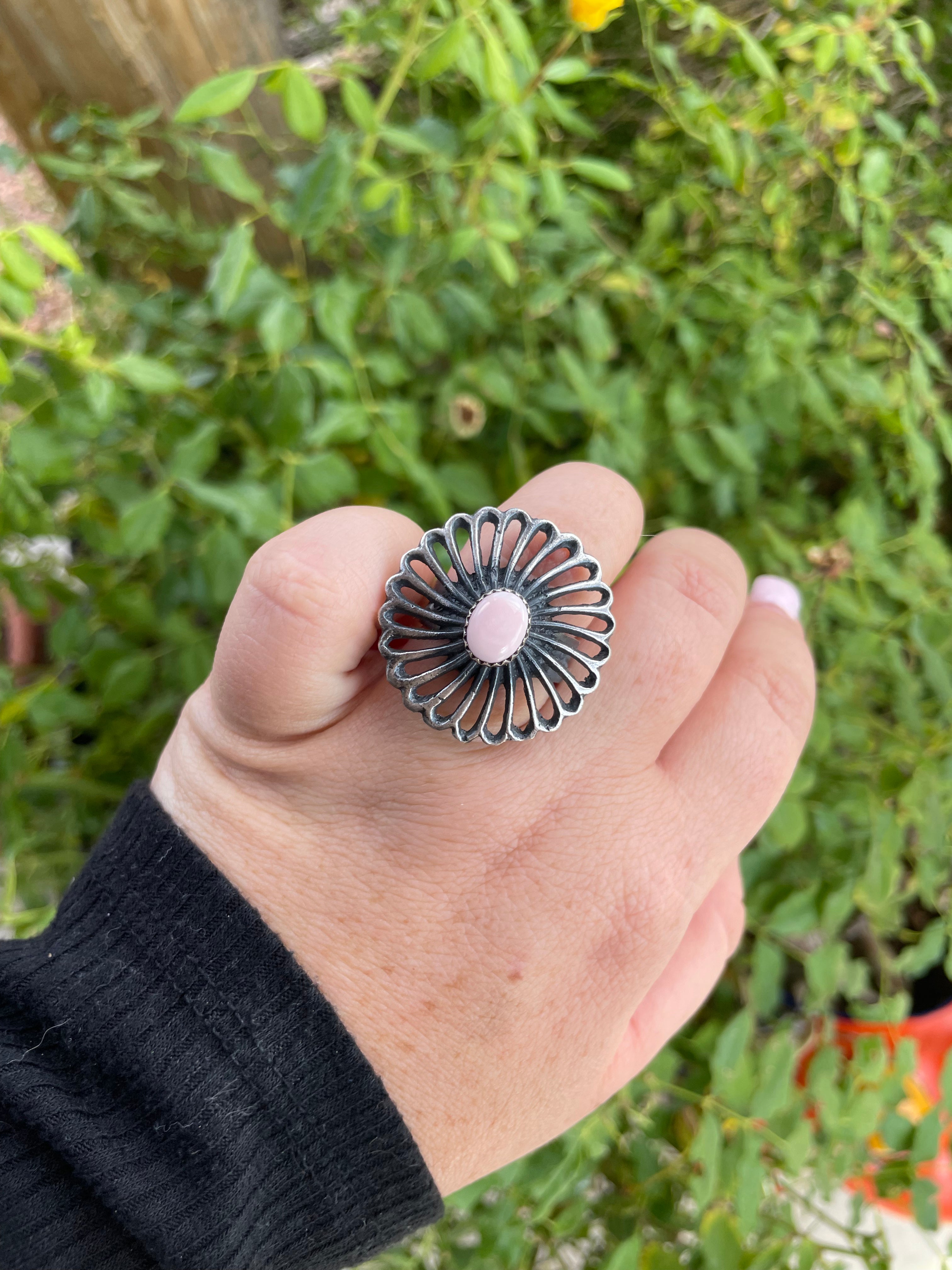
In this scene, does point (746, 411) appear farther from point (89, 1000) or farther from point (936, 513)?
point (89, 1000)

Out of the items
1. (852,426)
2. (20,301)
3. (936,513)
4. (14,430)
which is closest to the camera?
(20,301)

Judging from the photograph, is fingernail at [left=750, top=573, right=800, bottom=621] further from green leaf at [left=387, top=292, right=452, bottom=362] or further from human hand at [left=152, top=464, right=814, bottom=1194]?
green leaf at [left=387, top=292, right=452, bottom=362]

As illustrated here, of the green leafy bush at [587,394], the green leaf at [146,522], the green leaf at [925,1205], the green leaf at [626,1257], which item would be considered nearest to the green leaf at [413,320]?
the green leafy bush at [587,394]

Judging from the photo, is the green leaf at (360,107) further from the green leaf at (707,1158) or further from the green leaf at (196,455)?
the green leaf at (707,1158)

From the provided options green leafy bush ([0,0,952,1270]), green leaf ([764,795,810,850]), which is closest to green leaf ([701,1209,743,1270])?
green leafy bush ([0,0,952,1270])

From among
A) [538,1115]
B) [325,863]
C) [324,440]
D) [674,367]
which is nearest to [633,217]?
[674,367]

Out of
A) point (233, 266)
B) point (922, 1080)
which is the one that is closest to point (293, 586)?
point (233, 266)
